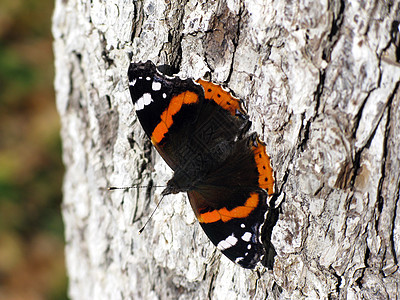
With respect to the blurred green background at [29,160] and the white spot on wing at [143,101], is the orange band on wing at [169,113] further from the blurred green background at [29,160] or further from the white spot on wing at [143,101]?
the blurred green background at [29,160]

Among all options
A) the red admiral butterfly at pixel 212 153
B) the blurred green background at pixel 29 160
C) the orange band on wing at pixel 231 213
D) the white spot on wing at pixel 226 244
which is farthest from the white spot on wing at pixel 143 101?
the blurred green background at pixel 29 160

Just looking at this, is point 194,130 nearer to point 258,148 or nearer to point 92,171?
point 258,148

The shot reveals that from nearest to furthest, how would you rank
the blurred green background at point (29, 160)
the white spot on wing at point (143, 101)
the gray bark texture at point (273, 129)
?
1. the gray bark texture at point (273, 129)
2. the white spot on wing at point (143, 101)
3. the blurred green background at point (29, 160)

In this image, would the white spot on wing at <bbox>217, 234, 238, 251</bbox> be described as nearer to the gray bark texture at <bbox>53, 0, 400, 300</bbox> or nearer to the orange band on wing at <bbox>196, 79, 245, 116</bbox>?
the gray bark texture at <bbox>53, 0, 400, 300</bbox>

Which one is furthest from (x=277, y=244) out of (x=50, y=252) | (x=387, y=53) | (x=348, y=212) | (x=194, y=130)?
(x=50, y=252)

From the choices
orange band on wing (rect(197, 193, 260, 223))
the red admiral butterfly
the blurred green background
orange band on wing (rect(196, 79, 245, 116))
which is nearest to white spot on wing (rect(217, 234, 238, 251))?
the red admiral butterfly

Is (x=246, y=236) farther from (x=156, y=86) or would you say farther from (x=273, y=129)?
(x=156, y=86)
